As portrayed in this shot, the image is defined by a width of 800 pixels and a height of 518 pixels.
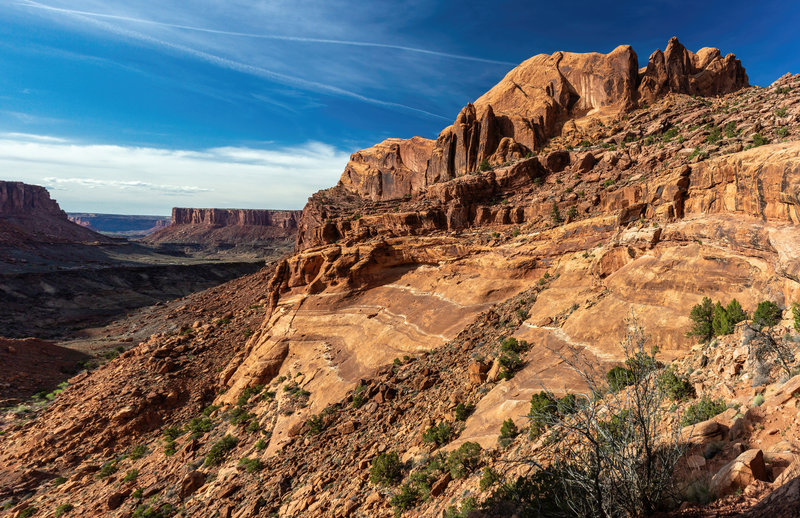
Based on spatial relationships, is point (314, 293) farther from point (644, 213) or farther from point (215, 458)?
point (644, 213)

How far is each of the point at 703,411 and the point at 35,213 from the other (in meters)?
263

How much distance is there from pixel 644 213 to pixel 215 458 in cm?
3133

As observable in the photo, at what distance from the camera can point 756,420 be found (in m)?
8.35

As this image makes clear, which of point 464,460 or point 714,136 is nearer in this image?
point 464,460

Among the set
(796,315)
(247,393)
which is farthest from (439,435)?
(247,393)

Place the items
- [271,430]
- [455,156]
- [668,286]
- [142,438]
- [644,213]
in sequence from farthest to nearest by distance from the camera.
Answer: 1. [455,156]
2. [142,438]
3. [271,430]
4. [644,213]
5. [668,286]

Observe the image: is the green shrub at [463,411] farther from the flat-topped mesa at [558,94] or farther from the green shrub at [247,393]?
the flat-topped mesa at [558,94]

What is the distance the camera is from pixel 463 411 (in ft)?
53.6

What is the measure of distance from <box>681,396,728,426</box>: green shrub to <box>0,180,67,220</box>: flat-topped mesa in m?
250

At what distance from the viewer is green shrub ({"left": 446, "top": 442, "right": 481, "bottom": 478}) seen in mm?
12859

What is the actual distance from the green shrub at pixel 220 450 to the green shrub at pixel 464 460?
55.0 feet


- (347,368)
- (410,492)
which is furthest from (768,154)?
(347,368)

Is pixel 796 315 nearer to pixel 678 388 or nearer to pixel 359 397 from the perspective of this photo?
pixel 678 388

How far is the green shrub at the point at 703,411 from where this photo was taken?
32.6ft
